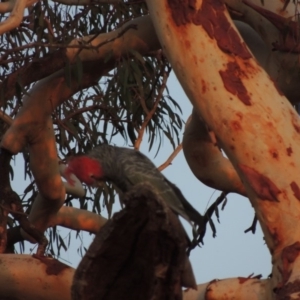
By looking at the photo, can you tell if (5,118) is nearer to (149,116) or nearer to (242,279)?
(149,116)

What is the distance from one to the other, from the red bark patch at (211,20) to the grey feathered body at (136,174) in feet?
1.52

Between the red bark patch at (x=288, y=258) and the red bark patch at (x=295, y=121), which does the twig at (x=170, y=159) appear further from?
the red bark patch at (x=288, y=258)

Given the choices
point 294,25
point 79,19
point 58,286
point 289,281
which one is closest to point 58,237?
point 79,19

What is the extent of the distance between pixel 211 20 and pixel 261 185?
610 mm

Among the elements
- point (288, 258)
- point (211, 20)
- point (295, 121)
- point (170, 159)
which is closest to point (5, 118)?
point (170, 159)

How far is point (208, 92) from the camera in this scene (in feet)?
9.66

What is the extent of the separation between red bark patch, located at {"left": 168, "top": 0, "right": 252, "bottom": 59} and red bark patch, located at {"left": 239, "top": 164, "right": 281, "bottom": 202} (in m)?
0.41

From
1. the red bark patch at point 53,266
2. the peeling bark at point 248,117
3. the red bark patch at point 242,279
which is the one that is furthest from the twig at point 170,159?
the peeling bark at point 248,117

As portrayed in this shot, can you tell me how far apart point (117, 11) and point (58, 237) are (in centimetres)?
147

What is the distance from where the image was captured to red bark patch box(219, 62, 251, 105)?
9.59 ft

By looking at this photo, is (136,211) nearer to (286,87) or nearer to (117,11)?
(286,87)

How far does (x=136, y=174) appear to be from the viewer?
2863 mm

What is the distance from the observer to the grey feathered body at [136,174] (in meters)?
2.75

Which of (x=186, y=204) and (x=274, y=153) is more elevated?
(x=274, y=153)
